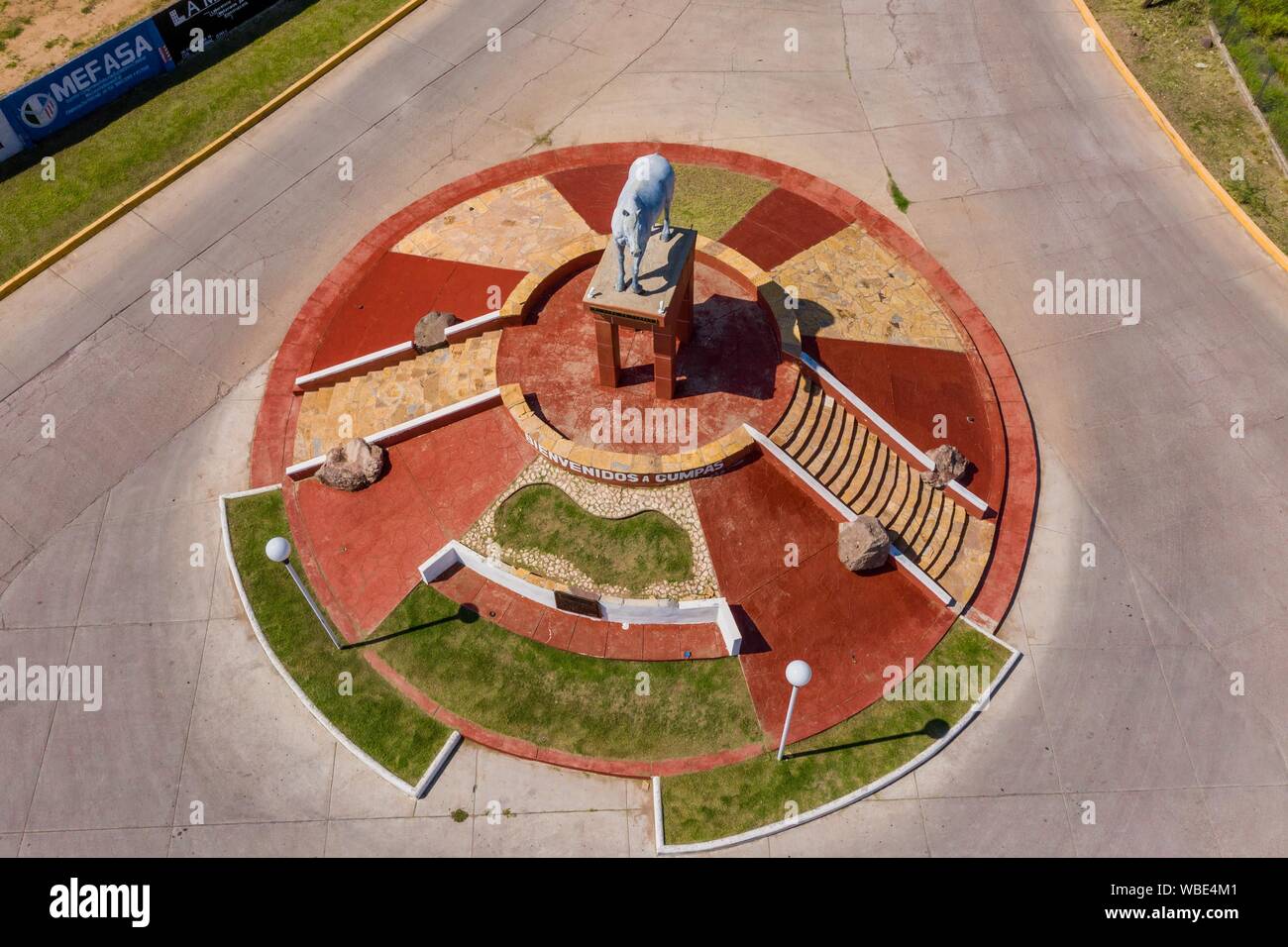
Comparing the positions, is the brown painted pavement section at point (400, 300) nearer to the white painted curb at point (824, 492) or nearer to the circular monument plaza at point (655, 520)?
the circular monument plaza at point (655, 520)

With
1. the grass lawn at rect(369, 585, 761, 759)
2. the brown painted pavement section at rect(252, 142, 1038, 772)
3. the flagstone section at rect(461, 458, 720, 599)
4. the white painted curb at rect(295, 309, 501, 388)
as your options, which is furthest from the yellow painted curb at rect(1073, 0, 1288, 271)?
the white painted curb at rect(295, 309, 501, 388)

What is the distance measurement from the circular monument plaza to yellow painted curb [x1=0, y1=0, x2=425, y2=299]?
9.41 m

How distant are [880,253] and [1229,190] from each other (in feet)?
45.7

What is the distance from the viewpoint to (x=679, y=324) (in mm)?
24094

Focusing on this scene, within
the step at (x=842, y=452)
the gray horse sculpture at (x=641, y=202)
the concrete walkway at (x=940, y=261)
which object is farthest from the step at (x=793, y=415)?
the concrete walkway at (x=940, y=261)

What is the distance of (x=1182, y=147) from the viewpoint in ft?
104

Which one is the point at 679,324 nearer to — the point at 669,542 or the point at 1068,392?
the point at 669,542

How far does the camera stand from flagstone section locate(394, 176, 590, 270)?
28516 mm

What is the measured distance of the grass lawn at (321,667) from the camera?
20.6 metres

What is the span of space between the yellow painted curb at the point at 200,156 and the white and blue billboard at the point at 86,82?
17.8 ft

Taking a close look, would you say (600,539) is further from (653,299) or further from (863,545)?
(863,545)

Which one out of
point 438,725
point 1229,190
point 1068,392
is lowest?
point 438,725
